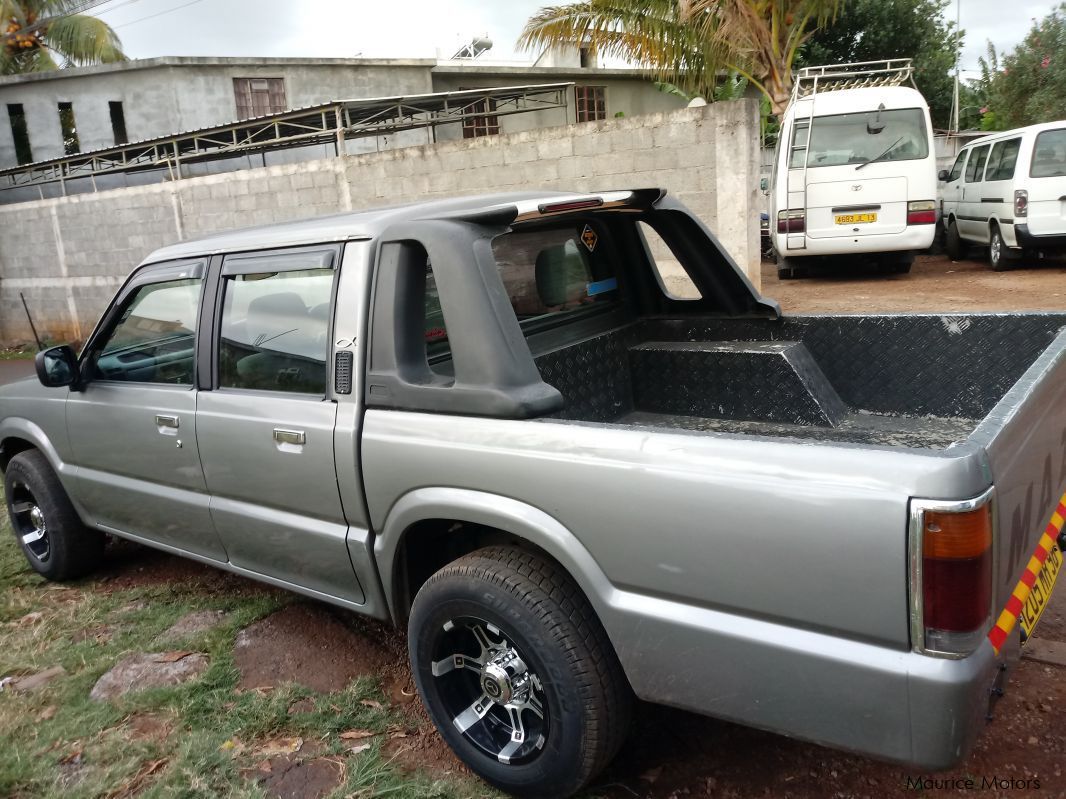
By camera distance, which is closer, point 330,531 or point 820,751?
point 820,751

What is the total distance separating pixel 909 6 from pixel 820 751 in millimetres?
22448

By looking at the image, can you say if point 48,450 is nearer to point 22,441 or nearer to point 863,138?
point 22,441

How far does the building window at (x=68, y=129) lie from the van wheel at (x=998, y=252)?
59.8ft

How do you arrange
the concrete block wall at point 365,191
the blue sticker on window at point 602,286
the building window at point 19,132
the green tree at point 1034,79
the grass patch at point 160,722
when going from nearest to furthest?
the grass patch at point 160,722 → the blue sticker on window at point 602,286 → the concrete block wall at point 365,191 → the green tree at point 1034,79 → the building window at point 19,132

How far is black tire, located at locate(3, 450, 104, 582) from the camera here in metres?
4.28

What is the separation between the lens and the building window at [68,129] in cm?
1900

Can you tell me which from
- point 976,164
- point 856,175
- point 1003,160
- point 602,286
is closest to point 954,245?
point 976,164

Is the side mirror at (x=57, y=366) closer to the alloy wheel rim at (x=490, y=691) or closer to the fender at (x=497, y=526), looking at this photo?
the fender at (x=497, y=526)

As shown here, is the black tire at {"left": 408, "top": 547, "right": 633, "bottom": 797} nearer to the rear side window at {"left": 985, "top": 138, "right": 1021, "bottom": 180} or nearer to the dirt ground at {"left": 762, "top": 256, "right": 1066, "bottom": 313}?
the dirt ground at {"left": 762, "top": 256, "right": 1066, "bottom": 313}

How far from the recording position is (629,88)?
20.3 meters

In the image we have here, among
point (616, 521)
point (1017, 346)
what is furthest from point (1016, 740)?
point (616, 521)

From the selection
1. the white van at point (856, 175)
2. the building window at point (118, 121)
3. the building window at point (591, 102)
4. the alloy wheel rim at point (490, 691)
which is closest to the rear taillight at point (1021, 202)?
the white van at point (856, 175)

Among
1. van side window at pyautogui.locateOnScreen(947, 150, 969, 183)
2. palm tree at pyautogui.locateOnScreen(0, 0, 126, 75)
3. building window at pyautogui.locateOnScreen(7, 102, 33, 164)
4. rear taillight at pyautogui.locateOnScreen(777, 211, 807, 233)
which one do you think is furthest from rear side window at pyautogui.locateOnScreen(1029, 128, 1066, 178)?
palm tree at pyautogui.locateOnScreen(0, 0, 126, 75)

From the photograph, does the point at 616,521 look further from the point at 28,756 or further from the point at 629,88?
the point at 629,88
